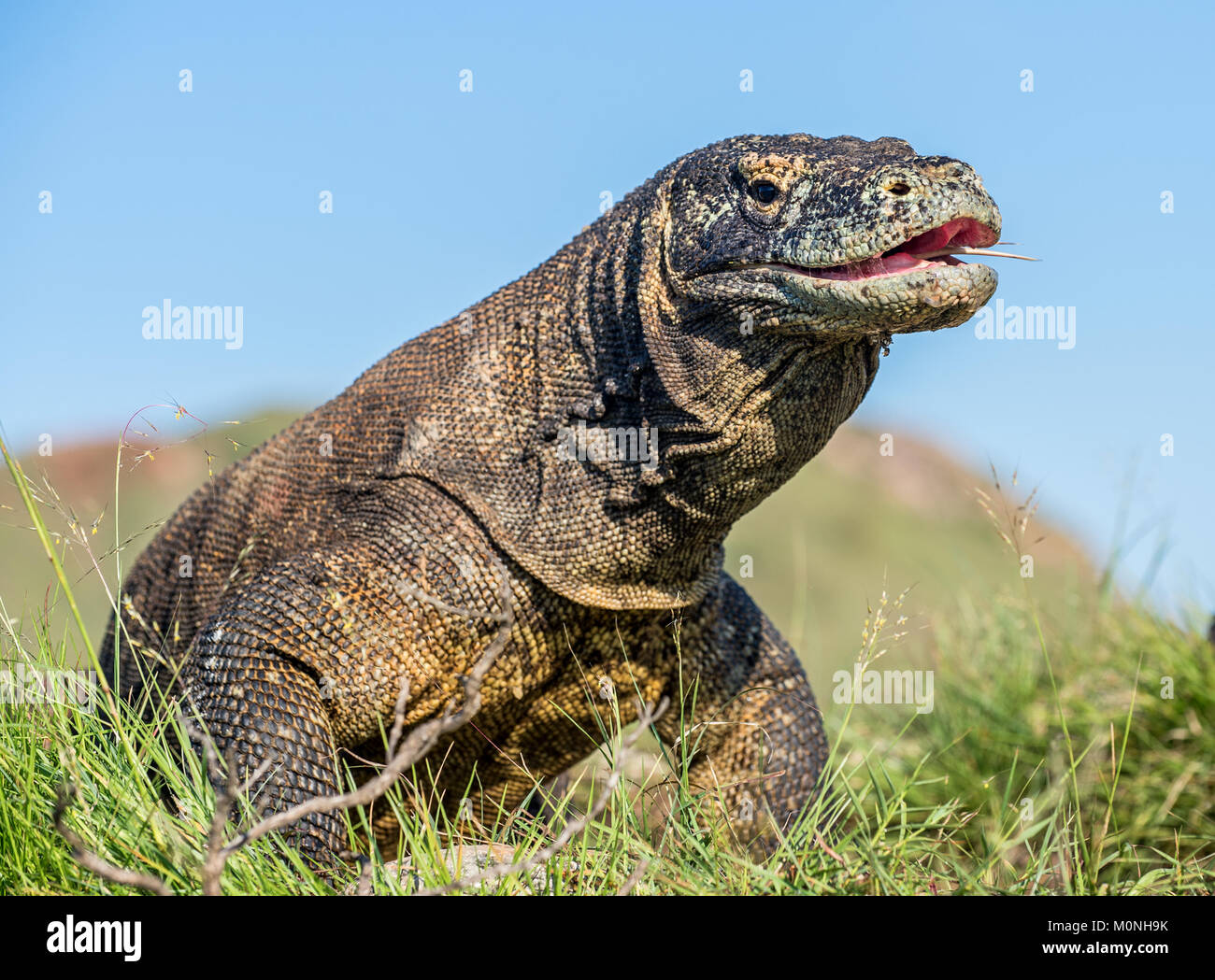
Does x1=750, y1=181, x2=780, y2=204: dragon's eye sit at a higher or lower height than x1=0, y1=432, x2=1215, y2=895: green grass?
higher

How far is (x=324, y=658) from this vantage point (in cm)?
516

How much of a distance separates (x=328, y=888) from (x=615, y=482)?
2.00 metres

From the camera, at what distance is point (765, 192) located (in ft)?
16.3

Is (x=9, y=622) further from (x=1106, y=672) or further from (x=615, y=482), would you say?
(x=1106, y=672)

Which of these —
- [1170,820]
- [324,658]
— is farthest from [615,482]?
[1170,820]

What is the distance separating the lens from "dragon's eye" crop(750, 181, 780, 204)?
4945 mm

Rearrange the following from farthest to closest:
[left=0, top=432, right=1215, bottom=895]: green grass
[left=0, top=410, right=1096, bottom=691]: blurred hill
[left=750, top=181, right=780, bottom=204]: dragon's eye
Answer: [left=0, top=410, right=1096, bottom=691]: blurred hill < [left=750, top=181, right=780, bottom=204]: dragon's eye < [left=0, top=432, right=1215, bottom=895]: green grass
